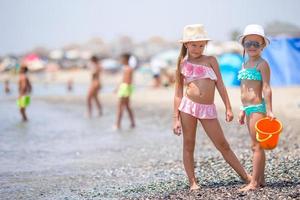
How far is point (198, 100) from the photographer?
5.00m

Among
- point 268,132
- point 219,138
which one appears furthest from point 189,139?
point 268,132

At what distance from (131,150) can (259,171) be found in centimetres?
404

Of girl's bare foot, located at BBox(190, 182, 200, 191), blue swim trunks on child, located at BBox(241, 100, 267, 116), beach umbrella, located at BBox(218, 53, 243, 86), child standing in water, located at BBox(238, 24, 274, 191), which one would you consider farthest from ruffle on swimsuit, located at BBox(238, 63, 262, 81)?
beach umbrella, located at BBox(218, 53, 243, 86)

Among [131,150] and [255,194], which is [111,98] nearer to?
[131,150]

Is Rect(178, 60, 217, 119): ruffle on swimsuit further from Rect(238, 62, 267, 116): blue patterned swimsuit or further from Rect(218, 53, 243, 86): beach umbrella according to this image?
Rect(218, 53, 243, 86): beach umbrella

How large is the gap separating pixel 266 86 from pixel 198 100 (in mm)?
705

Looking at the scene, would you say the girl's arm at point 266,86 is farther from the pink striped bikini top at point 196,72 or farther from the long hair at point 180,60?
A: the long hair at point 180,60

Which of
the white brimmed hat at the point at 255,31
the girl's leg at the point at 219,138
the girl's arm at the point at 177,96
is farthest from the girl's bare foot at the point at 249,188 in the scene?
the white brimmed hat at the point at 255,31

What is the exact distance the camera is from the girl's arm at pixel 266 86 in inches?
184

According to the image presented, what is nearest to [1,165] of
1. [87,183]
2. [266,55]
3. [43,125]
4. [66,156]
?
[66,156]

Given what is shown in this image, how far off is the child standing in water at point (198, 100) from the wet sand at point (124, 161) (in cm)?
43

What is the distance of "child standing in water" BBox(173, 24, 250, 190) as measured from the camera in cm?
497

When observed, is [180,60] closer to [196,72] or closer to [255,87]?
[196,72]

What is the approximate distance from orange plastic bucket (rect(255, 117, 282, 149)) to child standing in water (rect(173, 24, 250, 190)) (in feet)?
1.23
